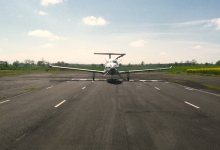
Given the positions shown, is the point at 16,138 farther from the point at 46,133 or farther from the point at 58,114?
the point at 58,114

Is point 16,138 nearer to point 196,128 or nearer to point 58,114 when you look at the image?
point 58,114

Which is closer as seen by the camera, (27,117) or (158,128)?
(158,128)

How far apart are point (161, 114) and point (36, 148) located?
6624mm

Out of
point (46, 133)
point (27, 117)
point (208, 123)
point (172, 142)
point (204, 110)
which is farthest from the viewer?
point (204, 110)

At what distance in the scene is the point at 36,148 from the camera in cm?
511

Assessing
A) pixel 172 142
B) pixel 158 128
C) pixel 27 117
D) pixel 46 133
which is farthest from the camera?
pixel 27 117

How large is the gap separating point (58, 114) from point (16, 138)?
3043 mm

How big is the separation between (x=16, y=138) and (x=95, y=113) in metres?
4.15

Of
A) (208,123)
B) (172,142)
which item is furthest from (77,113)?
(208,123)

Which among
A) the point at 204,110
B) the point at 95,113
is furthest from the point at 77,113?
the point at 204,110

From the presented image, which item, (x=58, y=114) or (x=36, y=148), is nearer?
(x=36, y=148)

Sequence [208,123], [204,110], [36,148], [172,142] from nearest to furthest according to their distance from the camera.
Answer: [36,148] < [172,142] < [208,123] < [204,110]

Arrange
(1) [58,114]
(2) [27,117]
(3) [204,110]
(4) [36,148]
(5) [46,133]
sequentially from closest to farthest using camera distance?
(4) [36,148]
(5) [46,133]
(2) [27,117]
(1) [58,114]
(3) [204,110]

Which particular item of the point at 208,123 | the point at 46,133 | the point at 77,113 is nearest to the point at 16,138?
the point at 46,133
